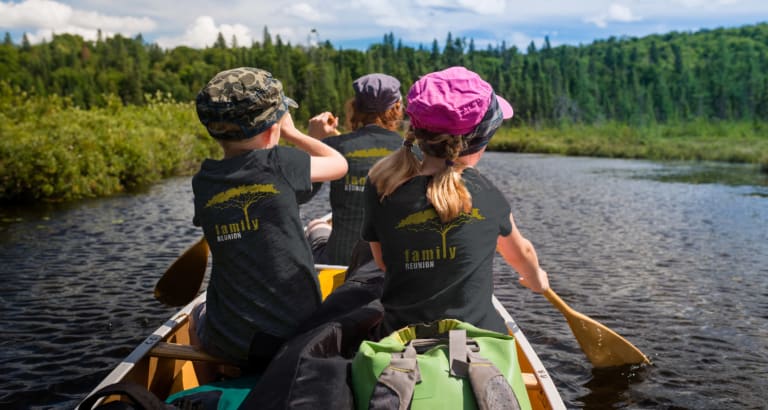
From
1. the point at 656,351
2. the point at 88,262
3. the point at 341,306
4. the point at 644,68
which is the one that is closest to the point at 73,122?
the point at 88,262

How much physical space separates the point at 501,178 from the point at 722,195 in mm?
9302

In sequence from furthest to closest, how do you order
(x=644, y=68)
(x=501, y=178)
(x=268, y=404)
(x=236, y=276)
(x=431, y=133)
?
1. (x=644, y=68)
2. (x=501, y=178)
3. (x=236, y=276)
4. (x=431, y=133)
5. (x=268, y=404)

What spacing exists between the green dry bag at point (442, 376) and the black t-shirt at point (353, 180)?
9.55ft

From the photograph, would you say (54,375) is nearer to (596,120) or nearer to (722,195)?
(722,195)

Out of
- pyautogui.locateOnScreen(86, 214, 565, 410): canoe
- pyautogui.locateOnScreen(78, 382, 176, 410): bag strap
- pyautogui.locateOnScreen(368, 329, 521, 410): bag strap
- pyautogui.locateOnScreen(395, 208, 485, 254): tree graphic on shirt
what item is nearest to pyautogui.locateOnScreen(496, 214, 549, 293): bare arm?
pyautogui.locateOnScreen(395, 208, 485, 254): tree graphic on shirt

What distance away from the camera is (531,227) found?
15.7m

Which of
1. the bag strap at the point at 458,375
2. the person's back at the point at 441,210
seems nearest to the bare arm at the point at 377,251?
the person's back at the point at 441,210

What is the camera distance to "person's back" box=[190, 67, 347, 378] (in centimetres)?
307

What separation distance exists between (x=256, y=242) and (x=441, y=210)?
0.88m

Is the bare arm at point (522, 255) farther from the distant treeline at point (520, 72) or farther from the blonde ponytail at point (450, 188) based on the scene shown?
the distant treeline at point (520, 72)

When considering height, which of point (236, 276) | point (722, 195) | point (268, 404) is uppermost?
point (236, 276)

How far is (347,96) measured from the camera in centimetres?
11256

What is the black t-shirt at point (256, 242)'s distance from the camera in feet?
10.2

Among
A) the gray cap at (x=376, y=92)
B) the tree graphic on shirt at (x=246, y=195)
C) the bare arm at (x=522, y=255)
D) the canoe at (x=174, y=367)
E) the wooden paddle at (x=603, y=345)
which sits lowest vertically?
the wooden paddle at (x=603, y=345)
